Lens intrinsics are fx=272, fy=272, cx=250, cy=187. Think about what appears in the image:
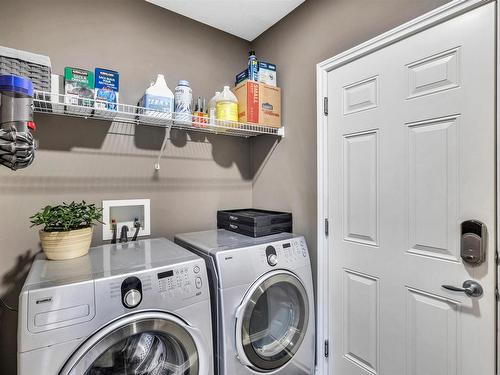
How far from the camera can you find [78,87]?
4.76 feet

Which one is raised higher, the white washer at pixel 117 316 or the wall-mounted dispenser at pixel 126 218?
the wall-mounted dispenser at pixel 126 218

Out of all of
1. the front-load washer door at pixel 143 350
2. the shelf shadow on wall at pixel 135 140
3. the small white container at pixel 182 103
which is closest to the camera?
the front-load washer door at pixel 143 350

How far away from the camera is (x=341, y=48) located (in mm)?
1679

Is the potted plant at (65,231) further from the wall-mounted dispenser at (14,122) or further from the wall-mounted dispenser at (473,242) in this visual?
the wall-mounted dispenser at (473,242)

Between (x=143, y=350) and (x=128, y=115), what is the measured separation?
4.28 feet

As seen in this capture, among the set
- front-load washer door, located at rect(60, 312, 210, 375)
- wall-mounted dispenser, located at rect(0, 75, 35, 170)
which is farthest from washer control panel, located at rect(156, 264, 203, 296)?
wall-mounted dispenser, located at rect(0, 75, 35, 170)

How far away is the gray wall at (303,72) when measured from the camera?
5.21 ft

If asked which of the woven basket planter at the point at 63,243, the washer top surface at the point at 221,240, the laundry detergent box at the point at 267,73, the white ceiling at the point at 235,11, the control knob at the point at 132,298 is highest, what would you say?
the white ceiling at the point at 235,11

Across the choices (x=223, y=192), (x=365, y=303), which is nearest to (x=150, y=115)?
(x=223, y=192)

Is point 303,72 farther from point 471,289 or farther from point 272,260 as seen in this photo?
point 471,289

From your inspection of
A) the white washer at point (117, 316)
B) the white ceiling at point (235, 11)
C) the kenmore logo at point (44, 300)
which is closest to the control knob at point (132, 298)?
the white washer at point (117, 316)

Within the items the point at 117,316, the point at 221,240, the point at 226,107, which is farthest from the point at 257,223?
the point at 117,316

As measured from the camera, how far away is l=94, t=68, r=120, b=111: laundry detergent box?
1.50m

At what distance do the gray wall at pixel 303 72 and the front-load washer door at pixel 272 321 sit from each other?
31cm
